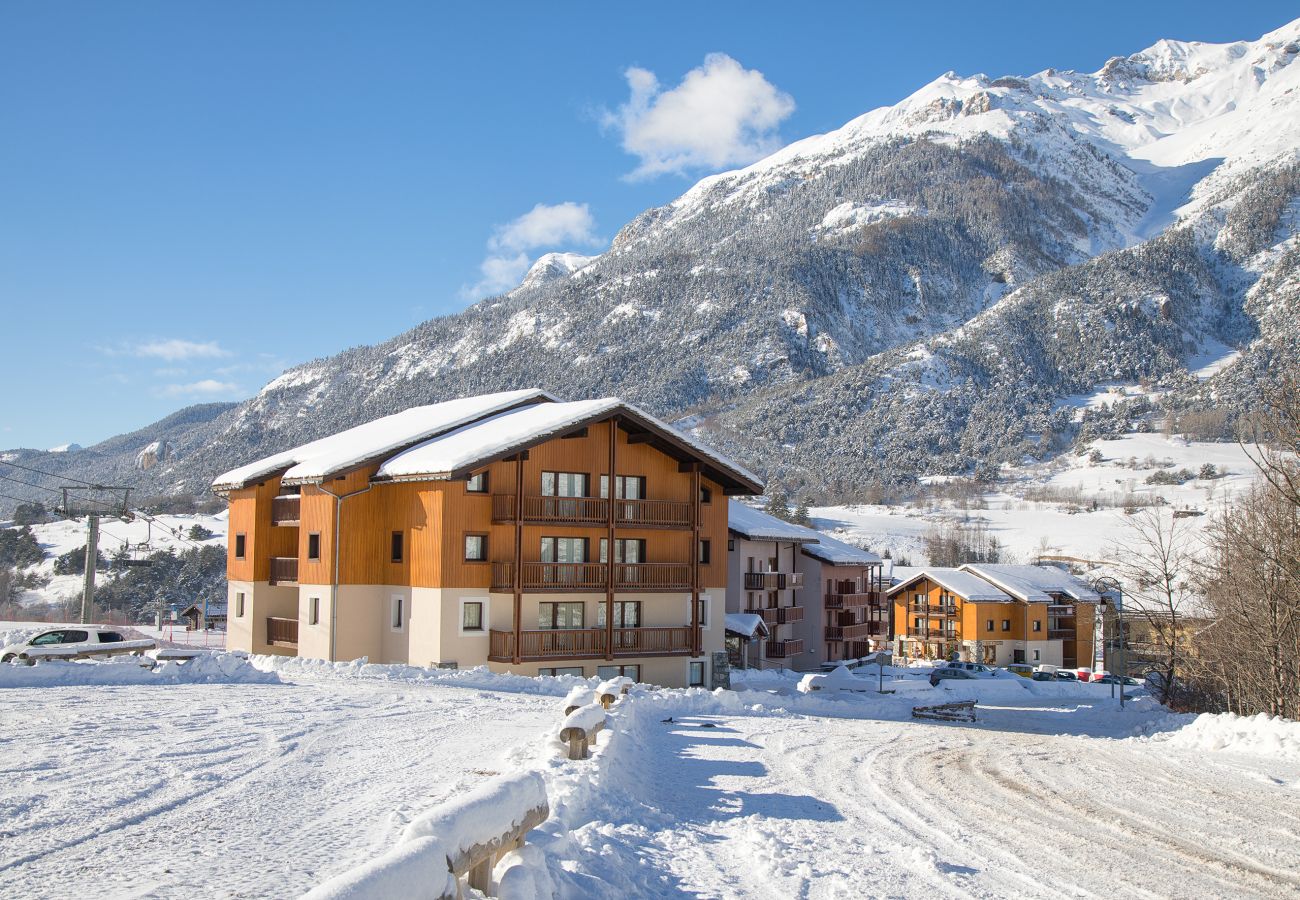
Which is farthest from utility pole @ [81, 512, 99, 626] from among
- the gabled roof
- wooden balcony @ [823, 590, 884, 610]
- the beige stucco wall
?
wooden balcony @ [823, 590, 884, 610]

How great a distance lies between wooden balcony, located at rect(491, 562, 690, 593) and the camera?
1363 inches

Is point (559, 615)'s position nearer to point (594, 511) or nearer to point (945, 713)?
point (594, 511)

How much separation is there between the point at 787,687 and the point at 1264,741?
27.4 metres

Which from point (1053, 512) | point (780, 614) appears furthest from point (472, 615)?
point (1053, 512)

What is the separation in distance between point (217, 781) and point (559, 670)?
23924 millimetres

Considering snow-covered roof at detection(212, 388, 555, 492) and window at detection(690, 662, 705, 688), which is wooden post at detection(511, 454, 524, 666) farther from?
window at detection(690, 662, 705, 688)

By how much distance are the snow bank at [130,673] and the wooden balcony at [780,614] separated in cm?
3289

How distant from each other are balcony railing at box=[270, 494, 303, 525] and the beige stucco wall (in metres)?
2.70

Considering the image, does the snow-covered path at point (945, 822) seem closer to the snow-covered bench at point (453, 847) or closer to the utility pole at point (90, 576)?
the snow-covered bench at point (453, 847)

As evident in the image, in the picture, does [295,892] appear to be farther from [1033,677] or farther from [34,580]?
[34,580]

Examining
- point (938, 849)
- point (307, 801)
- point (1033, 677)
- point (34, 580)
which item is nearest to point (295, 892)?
point (307, 801)

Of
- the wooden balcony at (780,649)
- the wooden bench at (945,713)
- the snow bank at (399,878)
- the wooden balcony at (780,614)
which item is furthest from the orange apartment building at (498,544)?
the snow bank at (399,878)

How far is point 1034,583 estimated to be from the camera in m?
90.8

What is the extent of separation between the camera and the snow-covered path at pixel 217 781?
8.18 metres
